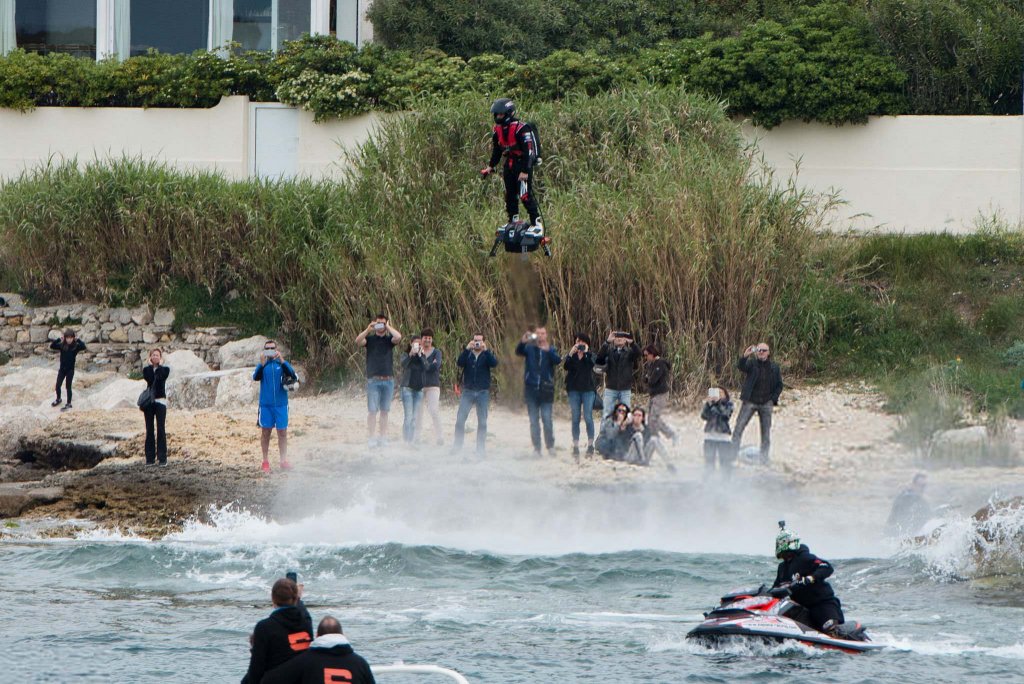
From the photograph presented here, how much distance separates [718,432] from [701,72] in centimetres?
1114

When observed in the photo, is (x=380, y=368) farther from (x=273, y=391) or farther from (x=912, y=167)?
(x=912, y=167)

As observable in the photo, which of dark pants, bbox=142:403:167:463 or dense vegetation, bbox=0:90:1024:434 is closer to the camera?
dark pants, bbox=142:403:167:463

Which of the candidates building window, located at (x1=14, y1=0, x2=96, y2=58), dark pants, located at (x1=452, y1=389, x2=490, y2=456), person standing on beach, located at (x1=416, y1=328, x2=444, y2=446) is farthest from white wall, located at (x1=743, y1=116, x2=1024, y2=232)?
building window, located at (x1=14, y1=0, x2=96, y2=58)

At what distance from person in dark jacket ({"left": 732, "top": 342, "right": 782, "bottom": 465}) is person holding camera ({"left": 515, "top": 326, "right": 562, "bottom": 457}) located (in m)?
2.82

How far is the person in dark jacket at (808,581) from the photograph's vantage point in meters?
15.1

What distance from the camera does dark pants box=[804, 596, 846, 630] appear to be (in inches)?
599

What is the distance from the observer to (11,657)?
16000 mm

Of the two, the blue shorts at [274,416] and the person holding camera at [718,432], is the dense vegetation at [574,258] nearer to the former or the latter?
the person holding camera at [718,432]

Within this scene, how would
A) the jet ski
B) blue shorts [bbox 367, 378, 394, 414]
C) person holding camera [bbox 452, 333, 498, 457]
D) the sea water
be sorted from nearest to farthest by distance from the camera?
the jet ski, the sea water, person holding camera [bbox 452, 333, 498, 457], blue shorts [bbox 367, 378, 394, 414]

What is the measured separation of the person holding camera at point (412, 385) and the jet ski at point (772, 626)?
8.21 meters

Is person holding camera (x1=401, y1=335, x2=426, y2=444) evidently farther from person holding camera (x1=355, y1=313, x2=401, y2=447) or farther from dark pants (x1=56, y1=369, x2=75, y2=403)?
dark pants (x1=56, y1=369, x2=75, y2=403)

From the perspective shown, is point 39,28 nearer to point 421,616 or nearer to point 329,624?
point 421,616

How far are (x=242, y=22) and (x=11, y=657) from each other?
2146cm

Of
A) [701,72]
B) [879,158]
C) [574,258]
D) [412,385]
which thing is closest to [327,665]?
[412,385]
